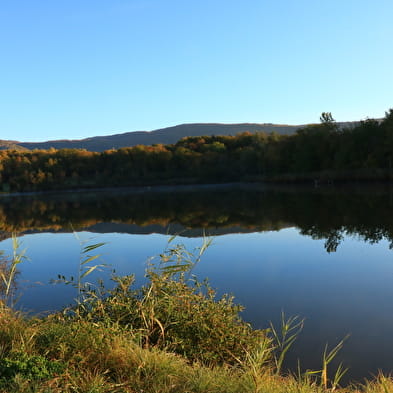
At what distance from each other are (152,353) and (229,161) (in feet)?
292

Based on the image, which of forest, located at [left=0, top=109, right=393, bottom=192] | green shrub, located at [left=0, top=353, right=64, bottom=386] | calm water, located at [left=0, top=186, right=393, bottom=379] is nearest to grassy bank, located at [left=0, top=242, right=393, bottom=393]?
green shrub, located at [left=0, top=353, right=64, bottom=386]

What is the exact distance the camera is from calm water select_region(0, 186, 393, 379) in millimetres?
6949

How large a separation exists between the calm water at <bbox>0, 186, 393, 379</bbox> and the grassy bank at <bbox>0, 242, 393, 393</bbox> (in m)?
1.00

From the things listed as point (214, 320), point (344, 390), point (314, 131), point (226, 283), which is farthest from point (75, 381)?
point (314, 131)

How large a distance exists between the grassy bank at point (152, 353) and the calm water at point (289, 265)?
1.00 metres

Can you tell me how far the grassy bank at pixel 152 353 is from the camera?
12.7ft

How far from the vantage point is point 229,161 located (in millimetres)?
92750

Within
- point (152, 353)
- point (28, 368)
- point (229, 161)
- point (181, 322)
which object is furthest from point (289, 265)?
point (229, 161)

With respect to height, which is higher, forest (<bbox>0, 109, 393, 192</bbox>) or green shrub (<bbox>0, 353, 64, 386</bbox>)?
forest (<bbox>0, 109, 393, 192</bbox>)

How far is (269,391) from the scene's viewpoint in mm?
3750

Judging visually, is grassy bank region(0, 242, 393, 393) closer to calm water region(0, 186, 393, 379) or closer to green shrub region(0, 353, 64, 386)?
green shrub region(0, 353, 64, 386)

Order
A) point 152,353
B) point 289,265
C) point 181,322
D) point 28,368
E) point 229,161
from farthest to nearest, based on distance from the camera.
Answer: point 229,161
point 289,265
point 181,322
point 152,353
point 28,368

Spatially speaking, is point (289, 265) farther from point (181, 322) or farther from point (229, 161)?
point (229, 161)

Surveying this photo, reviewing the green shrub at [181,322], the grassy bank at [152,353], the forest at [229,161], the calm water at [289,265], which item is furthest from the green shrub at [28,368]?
the forest at [229,161]
